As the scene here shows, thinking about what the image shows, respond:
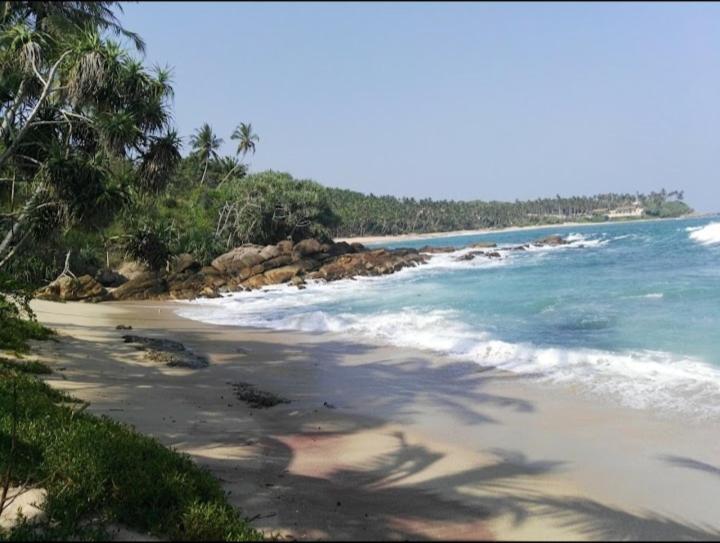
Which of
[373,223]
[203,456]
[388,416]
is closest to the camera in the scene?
[203,456]

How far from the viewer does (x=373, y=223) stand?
14062 cm

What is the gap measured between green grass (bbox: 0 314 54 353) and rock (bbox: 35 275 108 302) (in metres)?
15.9

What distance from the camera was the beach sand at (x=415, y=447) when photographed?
4.94 metres

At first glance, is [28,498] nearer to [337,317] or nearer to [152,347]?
[152,347]

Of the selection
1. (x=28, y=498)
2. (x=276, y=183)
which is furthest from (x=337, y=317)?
(x=276, y=183)

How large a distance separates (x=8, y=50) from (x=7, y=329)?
5538 millimetres

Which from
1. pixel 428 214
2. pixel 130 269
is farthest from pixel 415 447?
pixel 428 214

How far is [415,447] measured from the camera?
7.91m

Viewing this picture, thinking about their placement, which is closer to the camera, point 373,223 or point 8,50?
point 8,50

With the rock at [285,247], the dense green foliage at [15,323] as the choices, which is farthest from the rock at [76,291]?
the rock at [285,247]

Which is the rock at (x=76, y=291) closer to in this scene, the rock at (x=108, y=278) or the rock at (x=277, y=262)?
the rock at (x=108, y=278)

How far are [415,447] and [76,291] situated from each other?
27824 millimetres

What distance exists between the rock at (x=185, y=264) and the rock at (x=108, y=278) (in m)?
3.55

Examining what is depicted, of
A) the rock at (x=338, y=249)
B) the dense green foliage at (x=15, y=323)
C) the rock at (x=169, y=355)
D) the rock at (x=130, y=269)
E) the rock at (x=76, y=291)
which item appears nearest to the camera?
the dense green foliage at (x=15, y=323)
